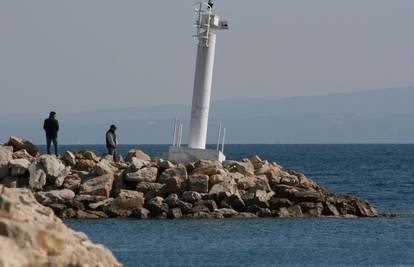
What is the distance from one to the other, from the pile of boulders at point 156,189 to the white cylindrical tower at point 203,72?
207 cm

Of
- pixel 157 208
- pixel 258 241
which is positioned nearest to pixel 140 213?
pixel 157 208

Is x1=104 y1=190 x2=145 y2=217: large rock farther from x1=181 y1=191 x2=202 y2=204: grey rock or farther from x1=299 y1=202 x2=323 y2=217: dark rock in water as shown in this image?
x1=299 y1=202 x2=323 y2=217: dark rock in water

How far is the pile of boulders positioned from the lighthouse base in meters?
0.88

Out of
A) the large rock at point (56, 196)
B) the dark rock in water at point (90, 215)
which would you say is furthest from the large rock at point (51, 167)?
the dark rock in water at point (90, 215)

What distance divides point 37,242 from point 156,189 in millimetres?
19026

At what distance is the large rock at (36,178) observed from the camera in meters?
32.6

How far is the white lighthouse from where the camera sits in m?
35.6

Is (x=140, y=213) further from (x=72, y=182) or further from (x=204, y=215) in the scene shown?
(x=72, y=182)

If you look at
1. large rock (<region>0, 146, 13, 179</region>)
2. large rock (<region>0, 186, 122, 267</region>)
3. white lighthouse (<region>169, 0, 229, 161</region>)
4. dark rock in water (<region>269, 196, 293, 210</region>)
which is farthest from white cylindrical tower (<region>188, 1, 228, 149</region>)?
large rock (<region>0, 186, 122, 267</region>)

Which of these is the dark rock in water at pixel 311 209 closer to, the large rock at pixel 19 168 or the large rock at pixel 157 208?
the large rock at pixel 157 208

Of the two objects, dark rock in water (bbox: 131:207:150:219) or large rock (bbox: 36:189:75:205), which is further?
dark rock in water (bbox: 131:207:150:219)

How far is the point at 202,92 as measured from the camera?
118ft

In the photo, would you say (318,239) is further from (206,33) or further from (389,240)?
(206,33)

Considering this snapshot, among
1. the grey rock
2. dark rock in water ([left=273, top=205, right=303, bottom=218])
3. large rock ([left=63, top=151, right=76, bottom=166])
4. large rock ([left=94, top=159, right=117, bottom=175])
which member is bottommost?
dark rock in water ([left=273, top=205, right=303, bottom=218])
